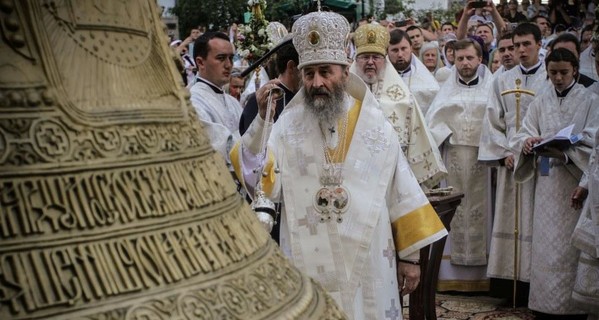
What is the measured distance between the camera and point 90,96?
4.15 ft

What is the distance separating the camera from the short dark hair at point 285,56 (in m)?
5.21

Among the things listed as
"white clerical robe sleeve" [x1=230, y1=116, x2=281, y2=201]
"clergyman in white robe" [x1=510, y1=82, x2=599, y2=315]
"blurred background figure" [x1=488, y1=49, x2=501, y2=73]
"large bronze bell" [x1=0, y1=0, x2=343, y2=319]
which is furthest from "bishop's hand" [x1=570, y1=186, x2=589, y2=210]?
"large bronze bell" [x1=0, y1=0, x2=343, y2=319]

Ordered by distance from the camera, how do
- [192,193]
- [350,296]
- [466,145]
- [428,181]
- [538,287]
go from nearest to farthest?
[192,193], [350,296], [428,181], [538,287], [466,145]

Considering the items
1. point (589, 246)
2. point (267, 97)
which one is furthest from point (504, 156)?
point (267, 97)

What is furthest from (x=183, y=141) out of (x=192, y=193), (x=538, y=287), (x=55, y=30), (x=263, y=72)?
(x=263, y=72)

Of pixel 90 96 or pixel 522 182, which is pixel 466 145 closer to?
pixel 522 182

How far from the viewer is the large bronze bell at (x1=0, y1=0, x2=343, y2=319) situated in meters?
1.14

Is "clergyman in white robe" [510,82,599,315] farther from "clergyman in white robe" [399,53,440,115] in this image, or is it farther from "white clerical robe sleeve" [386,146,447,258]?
"white clerical robe sleeve" [386,146,447,258]

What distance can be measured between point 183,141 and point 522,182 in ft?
20.2

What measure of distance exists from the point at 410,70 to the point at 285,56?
334cm

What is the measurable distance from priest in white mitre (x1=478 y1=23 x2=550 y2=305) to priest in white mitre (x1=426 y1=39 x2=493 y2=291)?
28cm

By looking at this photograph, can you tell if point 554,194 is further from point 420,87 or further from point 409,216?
point 409,216

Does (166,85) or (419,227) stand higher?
(166,85)

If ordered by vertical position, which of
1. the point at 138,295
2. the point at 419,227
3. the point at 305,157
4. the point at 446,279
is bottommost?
the point at 446,279
